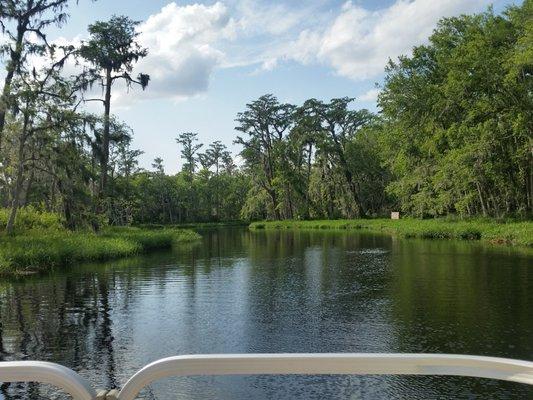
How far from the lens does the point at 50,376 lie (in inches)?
94.6

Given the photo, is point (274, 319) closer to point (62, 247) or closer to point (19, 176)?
point (62, 247)

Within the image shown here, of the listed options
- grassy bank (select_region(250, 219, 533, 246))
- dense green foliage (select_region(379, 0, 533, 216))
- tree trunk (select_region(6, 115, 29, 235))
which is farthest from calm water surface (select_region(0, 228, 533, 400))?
dense green foliage (select_region(379, 0, 533, 216))

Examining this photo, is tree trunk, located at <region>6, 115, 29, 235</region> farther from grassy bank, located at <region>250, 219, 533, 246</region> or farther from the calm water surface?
grassy bank, located at <region>250, 219, 533, 246</region>

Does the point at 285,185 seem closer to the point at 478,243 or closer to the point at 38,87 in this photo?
the point at 478,243

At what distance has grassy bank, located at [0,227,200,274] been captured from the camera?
21011mm

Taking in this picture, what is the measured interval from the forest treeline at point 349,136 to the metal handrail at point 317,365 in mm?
23256

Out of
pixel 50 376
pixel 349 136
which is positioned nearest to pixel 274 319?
pixel 50 376

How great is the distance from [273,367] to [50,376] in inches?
40.6

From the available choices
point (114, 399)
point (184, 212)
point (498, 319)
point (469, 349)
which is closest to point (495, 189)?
point (498, 319)

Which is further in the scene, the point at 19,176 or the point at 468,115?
the point at 468,115

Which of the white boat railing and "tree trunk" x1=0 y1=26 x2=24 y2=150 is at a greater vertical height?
"tree trunk" x1=0 y1=26 x2=24 y2=150

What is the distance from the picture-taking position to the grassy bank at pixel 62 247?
21011 millimetres

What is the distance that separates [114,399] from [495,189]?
45807 millimetres

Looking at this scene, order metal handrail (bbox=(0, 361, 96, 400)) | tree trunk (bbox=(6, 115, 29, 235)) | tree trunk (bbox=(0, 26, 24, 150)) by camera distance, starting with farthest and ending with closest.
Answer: tree trunk (bbox=(6, 115, 29, 235)) → tree trunk (bbox=(0, 26, 24, 150)) → metal handrail (bbox=(0, 361, 96, 400))
